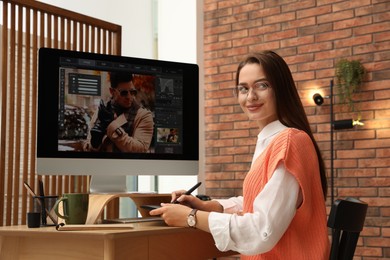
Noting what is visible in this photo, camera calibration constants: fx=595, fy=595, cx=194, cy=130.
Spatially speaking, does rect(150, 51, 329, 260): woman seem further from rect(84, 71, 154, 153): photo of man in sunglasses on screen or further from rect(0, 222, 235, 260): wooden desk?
rect(84, 71, 154, 153): photo of man in sunglasses on screen

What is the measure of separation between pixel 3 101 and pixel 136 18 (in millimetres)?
2473

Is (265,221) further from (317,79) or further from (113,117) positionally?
(317,79)

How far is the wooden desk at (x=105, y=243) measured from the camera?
6.14 ft

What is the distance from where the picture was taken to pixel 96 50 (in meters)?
4.14

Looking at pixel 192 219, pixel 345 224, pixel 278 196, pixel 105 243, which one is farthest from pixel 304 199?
pixel 105 243

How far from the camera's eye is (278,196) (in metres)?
1.78

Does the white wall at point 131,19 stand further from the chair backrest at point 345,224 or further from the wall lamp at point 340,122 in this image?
the chair backrest at point 345,224

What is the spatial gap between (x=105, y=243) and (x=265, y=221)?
0.50 m

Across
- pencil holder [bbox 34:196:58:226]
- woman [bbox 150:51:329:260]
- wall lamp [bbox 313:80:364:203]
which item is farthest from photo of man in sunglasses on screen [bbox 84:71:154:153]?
wall lamp [bbox 313:80:364:203]

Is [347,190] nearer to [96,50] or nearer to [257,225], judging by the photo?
[96,50]

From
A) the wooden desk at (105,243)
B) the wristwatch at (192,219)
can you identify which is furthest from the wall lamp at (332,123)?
the wristwatch at (192,219)

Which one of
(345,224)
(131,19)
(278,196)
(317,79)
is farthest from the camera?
(131,19)

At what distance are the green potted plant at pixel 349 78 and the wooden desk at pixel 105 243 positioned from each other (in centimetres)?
253

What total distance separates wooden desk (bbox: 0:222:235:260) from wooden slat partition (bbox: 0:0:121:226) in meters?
1.51
